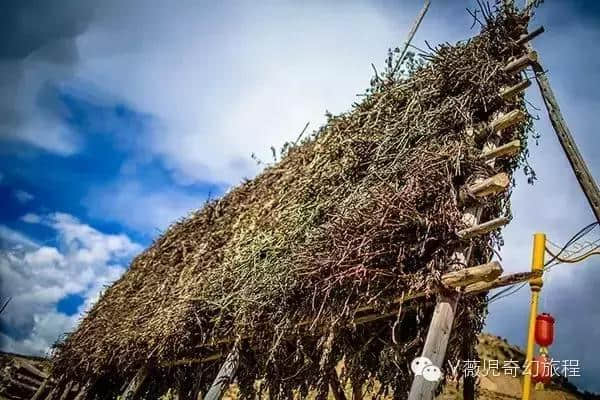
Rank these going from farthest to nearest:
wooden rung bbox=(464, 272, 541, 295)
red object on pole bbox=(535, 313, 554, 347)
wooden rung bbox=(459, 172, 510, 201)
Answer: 1. red object on pole bbox=(535, 313, 554, 347)
2. wooden rung bbox=(459, 172, 510, 201)
3. wooden rung bbox=(464, 272, 541, 295)

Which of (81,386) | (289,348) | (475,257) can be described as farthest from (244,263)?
(81,386)

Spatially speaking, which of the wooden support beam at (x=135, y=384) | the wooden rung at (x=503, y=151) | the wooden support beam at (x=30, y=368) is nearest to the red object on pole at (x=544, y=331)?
the wooden rung at (x=503, y=151)

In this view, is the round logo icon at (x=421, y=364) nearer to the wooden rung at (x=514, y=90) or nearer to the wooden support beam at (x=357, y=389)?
the wooden support beam at (x=357, y=389)

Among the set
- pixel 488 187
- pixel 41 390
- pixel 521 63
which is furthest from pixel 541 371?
pixel 41 390

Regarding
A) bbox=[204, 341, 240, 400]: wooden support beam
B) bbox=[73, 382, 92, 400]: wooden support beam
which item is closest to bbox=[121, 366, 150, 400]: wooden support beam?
bbox=[204, 341, 240, 400]: wooden support beam

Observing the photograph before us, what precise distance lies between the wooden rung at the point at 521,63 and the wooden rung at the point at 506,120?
0.55 m

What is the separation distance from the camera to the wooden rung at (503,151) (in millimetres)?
3365

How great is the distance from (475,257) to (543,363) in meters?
0.86

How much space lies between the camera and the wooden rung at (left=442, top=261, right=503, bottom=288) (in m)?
2.72

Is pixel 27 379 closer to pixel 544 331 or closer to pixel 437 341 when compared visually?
pixel 437 341

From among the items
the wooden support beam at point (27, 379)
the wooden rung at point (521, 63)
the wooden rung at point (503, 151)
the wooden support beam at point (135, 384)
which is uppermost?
the wooden rung at point (521, 63)

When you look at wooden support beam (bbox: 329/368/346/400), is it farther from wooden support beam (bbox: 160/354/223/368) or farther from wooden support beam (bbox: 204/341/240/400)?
wooden support beam (bbox: 160/354/223/368)

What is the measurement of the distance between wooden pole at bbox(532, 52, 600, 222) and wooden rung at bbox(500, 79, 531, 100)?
209mm

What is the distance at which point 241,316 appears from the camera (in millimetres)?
4387
